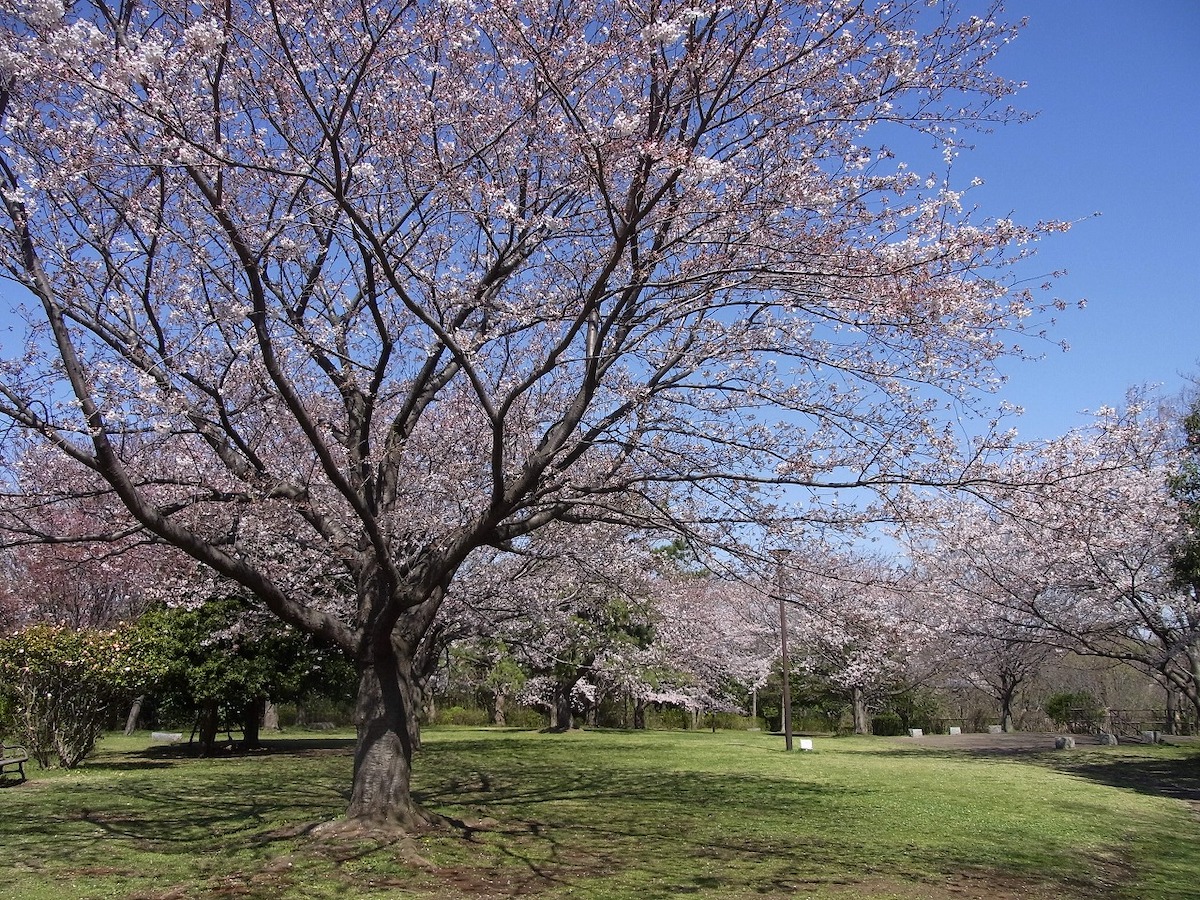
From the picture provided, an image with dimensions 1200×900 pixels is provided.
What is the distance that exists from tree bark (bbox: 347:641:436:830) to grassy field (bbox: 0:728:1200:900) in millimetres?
374

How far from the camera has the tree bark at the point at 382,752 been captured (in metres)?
6.98

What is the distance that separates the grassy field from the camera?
19.0 ft

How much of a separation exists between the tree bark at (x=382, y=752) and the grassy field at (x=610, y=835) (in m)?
0.37

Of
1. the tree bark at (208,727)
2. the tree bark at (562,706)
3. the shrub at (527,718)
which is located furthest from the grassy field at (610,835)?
the shrub at (527,718)

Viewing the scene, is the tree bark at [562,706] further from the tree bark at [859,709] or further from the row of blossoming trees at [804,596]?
the tree bark at [859,709]

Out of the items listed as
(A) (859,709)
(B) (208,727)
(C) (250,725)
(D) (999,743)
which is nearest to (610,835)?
(B) (208,727)

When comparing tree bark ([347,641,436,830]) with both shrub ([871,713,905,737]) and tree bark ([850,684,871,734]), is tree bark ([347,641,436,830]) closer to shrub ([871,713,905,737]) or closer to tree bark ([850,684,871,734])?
tree bark ([850,684,871,734])

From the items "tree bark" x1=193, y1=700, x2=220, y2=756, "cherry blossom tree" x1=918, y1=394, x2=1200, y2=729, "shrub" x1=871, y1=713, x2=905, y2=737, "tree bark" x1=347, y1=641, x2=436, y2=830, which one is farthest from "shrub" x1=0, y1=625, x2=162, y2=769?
"shrub" x1=871, y1=713, x2=905, y2=737

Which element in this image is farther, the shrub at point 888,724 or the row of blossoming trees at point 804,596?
the shrub at point 888,724

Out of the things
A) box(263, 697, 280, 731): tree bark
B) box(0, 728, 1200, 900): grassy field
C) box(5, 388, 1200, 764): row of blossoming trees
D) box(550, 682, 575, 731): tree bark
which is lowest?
box(0, 728, 1200, 900): grassy field

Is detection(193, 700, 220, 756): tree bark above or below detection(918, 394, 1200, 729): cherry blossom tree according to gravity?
below

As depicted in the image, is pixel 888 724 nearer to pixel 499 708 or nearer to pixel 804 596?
pixel 499 708

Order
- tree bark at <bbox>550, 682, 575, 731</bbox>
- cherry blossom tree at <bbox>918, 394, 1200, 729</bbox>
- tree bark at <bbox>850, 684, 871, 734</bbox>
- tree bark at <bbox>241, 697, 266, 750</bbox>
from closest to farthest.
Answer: cherry blossom tree at <bbox>918, 394, 1200, 729</bbox> → tree bark at <bbox>241, 697, 266, 750</bbox> → tree bark at <bbox>550, 682, 575, 731</bbox> → tree bark at <bbox>850, 684, 871, 734</bbox>

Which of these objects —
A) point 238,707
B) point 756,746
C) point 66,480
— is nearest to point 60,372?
point 66,480
